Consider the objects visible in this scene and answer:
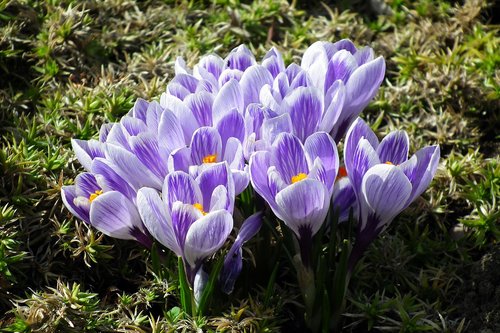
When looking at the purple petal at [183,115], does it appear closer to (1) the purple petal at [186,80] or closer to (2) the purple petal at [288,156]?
(1) the purple petal at [186,80]

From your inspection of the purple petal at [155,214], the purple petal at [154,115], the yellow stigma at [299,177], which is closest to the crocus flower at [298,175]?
the yellow stigma at [299,177]

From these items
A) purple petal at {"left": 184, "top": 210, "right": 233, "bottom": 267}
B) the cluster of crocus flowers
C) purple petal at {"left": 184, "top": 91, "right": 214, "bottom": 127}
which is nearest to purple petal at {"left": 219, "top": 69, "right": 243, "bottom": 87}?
the cluster of crocus flowers

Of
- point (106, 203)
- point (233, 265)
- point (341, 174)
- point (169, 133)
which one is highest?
point (169, 133)

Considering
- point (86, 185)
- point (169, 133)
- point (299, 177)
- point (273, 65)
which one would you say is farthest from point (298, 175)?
point (86, 185)

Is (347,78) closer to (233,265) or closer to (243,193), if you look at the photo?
(243,193)

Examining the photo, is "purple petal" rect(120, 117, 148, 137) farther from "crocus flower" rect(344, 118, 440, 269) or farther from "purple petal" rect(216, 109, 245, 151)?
"crocus flower" rect(344, 118, 440, 269)

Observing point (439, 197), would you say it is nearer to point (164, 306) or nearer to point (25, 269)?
point (164, 306)

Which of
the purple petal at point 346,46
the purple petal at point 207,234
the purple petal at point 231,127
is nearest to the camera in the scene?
the purple petal at point 207,234
